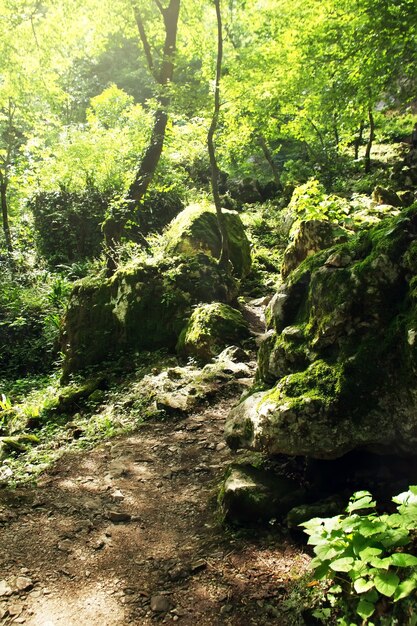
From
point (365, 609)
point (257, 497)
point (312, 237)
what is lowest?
point (257, 497)

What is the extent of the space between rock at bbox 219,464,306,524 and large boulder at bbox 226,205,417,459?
1.01 feet

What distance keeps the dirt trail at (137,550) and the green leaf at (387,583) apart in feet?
3.40

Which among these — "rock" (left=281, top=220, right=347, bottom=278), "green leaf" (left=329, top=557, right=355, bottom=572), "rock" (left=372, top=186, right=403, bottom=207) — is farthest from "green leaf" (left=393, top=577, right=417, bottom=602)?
"rock" (left=372, top=186, right=403, bottom=207)

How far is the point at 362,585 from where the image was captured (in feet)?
6.62

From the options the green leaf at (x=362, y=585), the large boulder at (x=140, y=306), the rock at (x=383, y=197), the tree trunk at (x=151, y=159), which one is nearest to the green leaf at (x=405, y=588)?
the green leaf at (x=362, y=585)

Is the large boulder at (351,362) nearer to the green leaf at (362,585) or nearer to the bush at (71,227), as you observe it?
the green leaf at (362,585)

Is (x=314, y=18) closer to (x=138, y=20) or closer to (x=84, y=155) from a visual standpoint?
(x=138, y=20)

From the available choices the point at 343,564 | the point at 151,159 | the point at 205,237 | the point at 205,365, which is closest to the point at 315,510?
the point at 343,564

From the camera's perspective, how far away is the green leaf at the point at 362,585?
6.55 feet

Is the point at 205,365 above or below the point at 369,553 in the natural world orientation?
below

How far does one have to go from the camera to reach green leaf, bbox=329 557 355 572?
2.07 metres

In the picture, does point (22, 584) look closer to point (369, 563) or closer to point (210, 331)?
point (369, 563)

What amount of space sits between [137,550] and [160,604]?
2.38 ft

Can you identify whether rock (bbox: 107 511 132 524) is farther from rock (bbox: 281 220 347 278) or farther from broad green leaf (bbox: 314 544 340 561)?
rock (bbox: 281 220 347 278)
